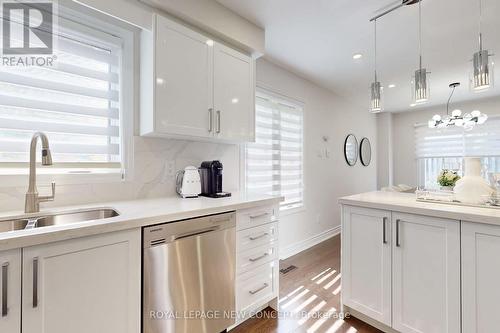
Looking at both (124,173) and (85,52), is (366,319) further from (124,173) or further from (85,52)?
(85,52)

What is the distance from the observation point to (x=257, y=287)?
74.1 inches

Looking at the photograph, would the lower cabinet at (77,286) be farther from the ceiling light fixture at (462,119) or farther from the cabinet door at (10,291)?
the ceiling light fixture at (462,119)

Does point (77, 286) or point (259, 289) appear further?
point (259, 289)

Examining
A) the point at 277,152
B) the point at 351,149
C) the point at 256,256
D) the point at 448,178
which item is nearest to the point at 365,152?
the point at 351,149

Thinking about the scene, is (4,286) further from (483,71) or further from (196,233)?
(483,71)

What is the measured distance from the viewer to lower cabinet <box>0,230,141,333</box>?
0.95 m

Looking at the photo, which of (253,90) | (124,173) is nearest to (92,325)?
(124,173)

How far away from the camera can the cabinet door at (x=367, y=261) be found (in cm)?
169

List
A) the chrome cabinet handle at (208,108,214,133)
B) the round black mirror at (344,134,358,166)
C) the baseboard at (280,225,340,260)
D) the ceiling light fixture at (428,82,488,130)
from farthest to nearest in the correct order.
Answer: the round black mirror at (344,134,358,166) → the ceiling light fixture at (428,82,488,130) → the baseboard at (280,225,340,260) → the chrome cabinet handle at (208,108,214,133)

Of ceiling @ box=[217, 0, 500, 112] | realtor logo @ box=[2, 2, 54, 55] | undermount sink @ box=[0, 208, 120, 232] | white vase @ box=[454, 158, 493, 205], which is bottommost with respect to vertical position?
undermount sink @ box=[0, 208, 120, 232]

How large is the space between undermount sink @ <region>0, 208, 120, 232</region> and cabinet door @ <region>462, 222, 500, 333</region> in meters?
2.07

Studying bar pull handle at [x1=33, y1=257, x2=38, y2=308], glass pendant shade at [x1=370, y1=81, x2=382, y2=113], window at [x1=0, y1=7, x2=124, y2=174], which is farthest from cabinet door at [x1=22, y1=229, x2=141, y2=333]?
glass pendant shade at [x1=370, y1=81, x2=382, y2=113]

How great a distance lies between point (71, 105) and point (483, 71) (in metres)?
2.68

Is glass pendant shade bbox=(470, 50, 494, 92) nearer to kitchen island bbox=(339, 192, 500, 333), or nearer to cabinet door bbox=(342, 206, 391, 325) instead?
kitchen island bbox=(339, 192, 500, 333)
